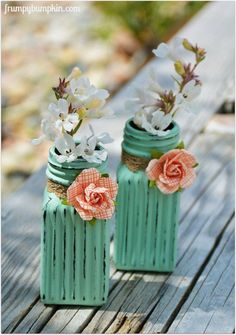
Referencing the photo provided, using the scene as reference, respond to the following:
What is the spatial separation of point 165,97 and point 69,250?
43 cm

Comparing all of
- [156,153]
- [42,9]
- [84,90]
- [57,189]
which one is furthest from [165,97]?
[42,9]

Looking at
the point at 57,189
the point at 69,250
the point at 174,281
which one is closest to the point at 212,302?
the point at 174,281

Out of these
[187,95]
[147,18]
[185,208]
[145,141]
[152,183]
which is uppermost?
[187,95]

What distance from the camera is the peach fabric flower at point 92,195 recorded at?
6.92 feet

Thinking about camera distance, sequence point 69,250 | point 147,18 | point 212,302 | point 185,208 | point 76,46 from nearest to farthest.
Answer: point 69,250
point 212,302
point 185,208
point 147,18
point 76,46

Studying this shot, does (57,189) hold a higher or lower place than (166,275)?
higher

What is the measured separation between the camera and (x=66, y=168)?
2123 mm

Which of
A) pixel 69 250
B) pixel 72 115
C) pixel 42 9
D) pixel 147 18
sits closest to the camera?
pixel 72 115

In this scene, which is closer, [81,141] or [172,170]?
[81,141]

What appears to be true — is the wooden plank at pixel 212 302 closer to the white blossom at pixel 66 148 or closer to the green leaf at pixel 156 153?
the green leaf at pixel 156 153

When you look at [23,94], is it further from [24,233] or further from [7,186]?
[24,233]

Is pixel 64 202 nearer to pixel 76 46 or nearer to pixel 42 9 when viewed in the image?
pixel 42 9

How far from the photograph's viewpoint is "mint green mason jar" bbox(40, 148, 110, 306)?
2.15 meters

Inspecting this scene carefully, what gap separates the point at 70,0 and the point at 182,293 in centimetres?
374
